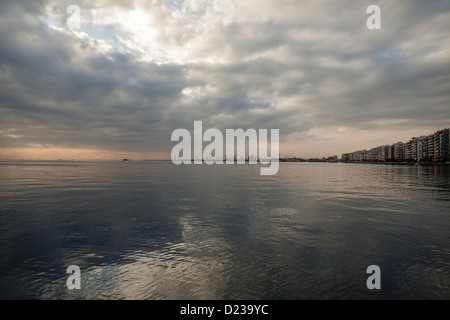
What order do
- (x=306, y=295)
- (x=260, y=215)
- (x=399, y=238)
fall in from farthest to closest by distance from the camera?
(x=260, y=215)
(x=399, y=238)
(x=306, y=295)

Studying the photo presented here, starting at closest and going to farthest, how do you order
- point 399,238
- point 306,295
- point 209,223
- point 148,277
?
point 306,295
point 148,277
point 399,238
point 209,223

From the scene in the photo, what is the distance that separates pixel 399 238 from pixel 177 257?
1463cm

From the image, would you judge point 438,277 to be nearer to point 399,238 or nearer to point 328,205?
point 399,238

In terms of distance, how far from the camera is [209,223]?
837 inches

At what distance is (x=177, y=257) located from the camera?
13703 mm
